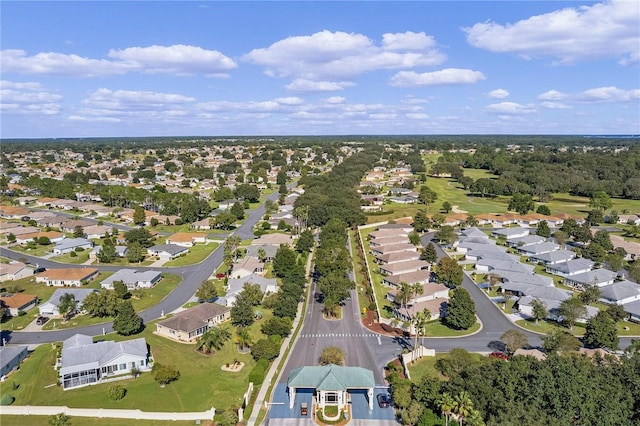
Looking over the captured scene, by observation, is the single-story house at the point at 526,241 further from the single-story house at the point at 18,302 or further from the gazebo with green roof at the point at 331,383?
the single-story house at the point at 18,302

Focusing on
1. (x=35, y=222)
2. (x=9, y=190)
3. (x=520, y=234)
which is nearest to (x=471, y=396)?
(x=520, y=234)

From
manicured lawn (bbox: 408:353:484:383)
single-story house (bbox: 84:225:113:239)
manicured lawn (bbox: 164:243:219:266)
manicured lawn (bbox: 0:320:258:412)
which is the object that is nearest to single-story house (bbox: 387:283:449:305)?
manicured lawn (bbox: 408:353:484:383)

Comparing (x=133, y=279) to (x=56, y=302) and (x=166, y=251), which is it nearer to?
(x=56, y=302)

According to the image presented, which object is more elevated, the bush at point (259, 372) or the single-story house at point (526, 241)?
the single-story house at point (526, 241)

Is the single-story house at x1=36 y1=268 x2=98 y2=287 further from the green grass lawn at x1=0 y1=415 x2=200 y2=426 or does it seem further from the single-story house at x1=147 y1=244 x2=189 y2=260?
the green grass lawn at x1=0 y1=415 x2=200 y2=426

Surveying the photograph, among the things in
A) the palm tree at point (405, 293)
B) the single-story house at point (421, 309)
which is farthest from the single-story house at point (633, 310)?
the palm tree at point (405, 293)

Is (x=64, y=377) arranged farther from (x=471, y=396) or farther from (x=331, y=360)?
(x=471, y=396)
